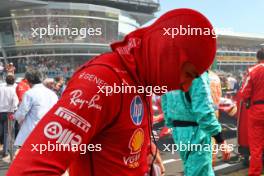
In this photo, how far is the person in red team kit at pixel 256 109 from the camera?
510 cm

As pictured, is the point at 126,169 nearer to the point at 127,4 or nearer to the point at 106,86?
the point at 106,86

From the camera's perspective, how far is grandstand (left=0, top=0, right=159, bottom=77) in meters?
43.8

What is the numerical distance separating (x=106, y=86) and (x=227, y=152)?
17.9ft

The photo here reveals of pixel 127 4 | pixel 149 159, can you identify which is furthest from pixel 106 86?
pixel 127 4

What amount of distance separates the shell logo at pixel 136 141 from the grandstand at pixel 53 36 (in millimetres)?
38986

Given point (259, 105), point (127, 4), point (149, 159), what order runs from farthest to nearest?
point (127, 4), point (259, 105), point (149, 159)

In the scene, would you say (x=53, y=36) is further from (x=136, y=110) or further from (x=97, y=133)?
(x=97, y=133)

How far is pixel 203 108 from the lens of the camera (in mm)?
3545

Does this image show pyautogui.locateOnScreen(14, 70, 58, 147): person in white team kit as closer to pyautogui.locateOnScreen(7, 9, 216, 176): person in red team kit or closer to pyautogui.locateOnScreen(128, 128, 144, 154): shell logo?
pyautogui.locateOnScreen(7, 9, 216, 176): person in red team kit

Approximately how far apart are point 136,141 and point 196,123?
7.73ft

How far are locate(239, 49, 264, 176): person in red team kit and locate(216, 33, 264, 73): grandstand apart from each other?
A: 127ft

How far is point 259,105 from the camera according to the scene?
513 centimetres

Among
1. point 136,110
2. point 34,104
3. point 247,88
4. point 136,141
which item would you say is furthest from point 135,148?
point 34,104

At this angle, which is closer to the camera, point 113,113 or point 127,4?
point 113,113
